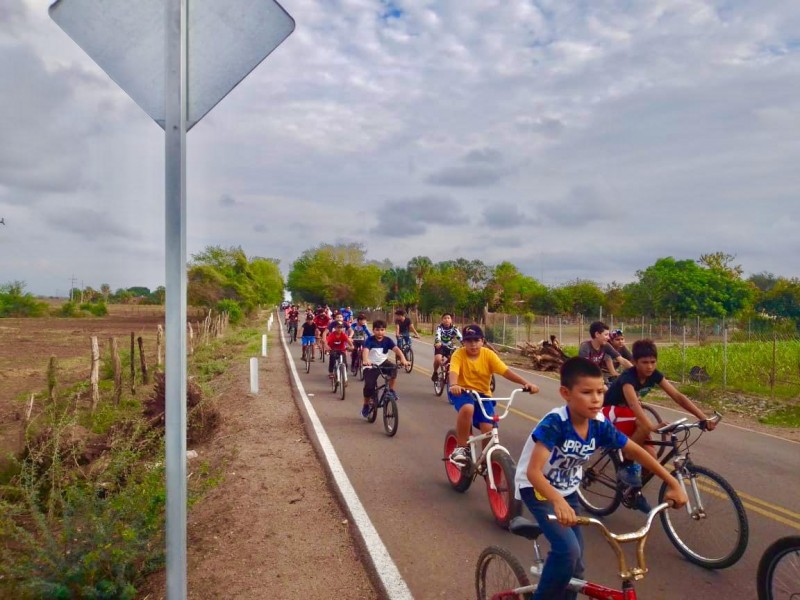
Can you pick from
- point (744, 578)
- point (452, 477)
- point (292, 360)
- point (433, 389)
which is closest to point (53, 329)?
point (292, 360)

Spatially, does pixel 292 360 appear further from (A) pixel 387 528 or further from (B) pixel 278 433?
(A) pixel 387 528

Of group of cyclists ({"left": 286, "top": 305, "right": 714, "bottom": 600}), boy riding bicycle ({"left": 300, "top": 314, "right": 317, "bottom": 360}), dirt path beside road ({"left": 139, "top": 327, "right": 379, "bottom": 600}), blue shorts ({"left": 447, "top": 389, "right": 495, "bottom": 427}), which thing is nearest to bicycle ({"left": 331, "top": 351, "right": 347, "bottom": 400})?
group of cyclists ({"left": 286, "top": 305, "right": 714, "bottom": 600})

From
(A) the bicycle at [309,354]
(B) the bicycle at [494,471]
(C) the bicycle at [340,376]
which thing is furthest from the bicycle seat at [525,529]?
(A) the bicycle at [309,354]

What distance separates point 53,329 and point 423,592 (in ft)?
172

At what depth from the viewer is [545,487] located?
126 inches

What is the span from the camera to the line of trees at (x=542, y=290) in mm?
53281

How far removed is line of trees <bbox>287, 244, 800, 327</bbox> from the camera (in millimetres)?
53281

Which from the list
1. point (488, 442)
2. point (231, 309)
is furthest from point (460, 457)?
point (231, 309)

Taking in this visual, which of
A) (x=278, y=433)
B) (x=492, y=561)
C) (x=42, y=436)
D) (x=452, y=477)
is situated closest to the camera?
(x=492, y=561)

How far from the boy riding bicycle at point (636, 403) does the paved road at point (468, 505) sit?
629 millimetres

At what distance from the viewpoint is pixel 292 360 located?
23.0 metres

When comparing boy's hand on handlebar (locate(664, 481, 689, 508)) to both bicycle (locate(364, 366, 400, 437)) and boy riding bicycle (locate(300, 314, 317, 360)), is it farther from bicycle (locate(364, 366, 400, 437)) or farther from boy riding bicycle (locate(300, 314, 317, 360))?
boy riding bicycle (locate(300, 314, 317, 360))

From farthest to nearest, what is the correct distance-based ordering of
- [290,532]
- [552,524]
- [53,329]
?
[53,329] → [290,532] → [552,524]

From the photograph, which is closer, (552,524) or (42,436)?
(552,524)
